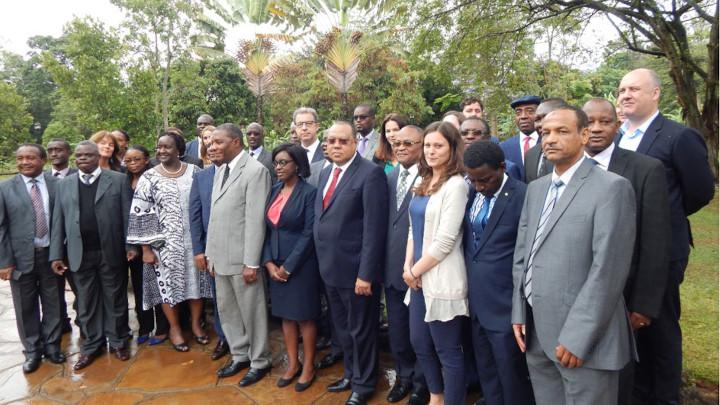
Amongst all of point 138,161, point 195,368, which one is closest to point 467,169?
point 195,368

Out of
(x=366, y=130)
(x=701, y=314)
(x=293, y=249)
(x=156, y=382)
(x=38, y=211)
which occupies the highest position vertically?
(x=366, y=130)

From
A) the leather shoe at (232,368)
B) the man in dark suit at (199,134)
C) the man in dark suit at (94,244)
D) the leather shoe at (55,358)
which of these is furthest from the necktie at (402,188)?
the man in dark suit at (199,134)

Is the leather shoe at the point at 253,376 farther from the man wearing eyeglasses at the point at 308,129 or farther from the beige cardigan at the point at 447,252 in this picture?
the man wearing eyeglasses at the point at 308,129

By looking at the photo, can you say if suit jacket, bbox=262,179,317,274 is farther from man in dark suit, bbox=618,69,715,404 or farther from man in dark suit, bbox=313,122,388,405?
man in dark suit, bbox=618,69,715,404

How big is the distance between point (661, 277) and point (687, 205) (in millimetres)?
822

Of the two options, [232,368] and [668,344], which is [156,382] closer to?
[232,368]

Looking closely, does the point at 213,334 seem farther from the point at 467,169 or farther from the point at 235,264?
the point at 467,169

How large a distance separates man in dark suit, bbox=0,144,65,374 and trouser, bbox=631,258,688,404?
198 inches

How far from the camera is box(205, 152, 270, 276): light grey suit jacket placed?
151 inches

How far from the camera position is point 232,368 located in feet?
13.6

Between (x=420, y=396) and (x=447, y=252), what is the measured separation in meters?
1.30

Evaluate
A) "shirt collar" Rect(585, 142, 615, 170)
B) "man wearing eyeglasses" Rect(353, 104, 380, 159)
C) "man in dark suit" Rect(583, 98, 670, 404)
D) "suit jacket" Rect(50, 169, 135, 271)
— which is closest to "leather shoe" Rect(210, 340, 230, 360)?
"suit jacket" Rect(50, 169, 135, 271)

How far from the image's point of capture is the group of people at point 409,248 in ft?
7.43

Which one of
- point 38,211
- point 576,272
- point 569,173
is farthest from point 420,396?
point 38,211
